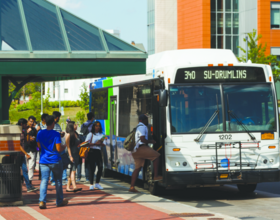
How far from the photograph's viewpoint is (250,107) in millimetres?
10359

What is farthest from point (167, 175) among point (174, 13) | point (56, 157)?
point (174, 13)

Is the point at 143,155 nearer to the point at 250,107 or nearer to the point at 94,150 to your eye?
the point at 94,150

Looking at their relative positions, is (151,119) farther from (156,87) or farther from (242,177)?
(242,177)

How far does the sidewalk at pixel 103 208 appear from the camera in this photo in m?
8.25

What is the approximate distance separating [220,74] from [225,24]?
45.0 metres

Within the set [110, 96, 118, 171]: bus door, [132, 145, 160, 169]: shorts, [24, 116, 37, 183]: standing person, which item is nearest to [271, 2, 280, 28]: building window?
[110, 96, 118, 171]: bus door

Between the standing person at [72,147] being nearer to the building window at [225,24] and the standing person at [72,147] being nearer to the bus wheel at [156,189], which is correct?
the bus wheel at [156,189]

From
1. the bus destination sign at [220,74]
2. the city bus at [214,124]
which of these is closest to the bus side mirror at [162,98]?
the city bus at [214,124]

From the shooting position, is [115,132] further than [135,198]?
Yes

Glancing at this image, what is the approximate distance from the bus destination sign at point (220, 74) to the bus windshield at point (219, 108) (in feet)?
0.47

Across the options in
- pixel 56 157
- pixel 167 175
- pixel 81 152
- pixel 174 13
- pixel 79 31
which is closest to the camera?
pixel 56 157

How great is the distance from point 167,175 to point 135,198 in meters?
0.93

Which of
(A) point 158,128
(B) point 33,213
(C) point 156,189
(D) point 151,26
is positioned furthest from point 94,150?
(D) point 151,26

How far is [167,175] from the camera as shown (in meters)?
10.0
